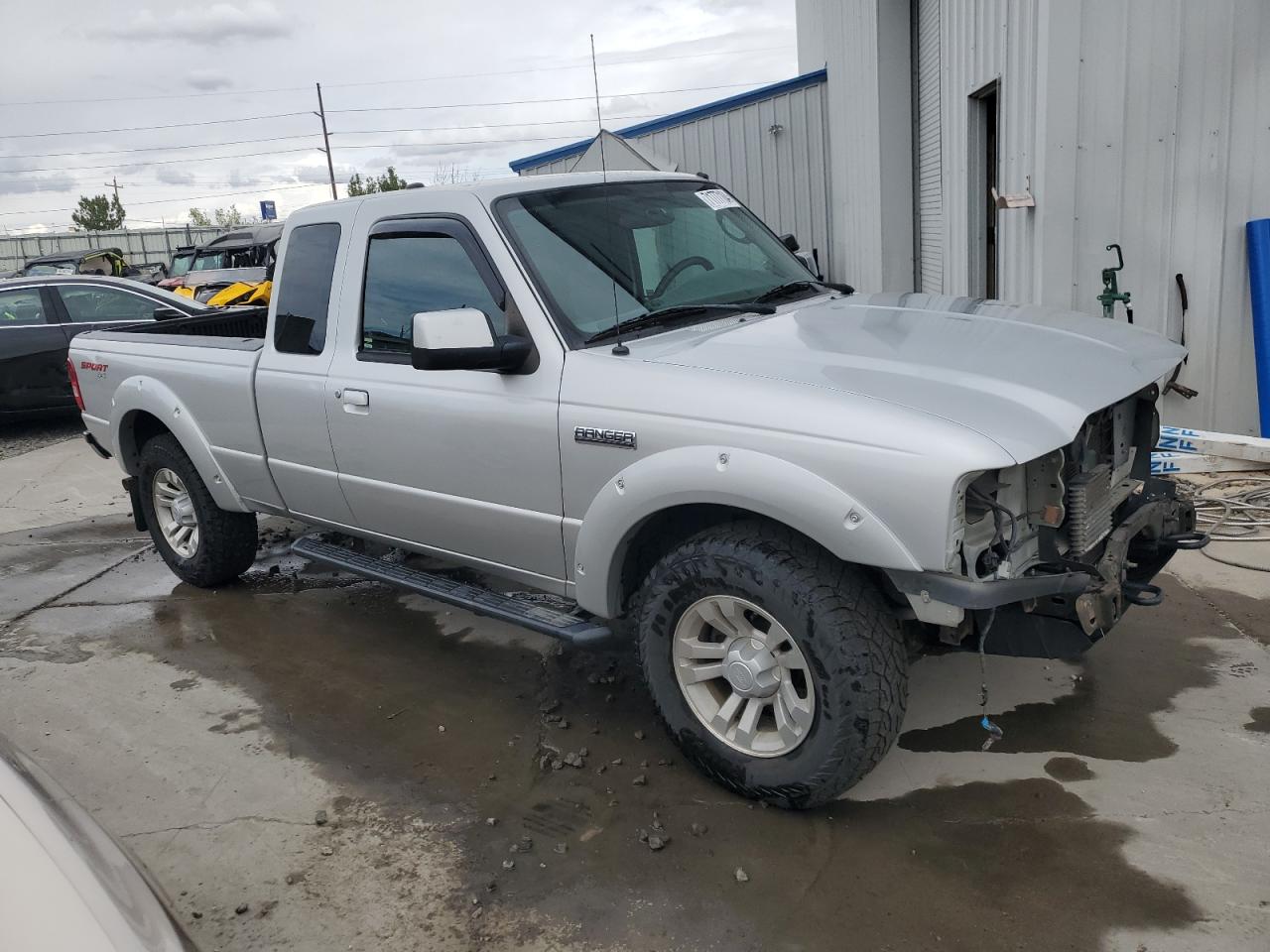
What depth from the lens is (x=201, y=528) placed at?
5.57 metres

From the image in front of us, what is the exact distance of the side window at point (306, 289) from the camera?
4.53 meters

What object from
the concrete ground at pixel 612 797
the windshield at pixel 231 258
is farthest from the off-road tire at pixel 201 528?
the windshield at pixel 231 258

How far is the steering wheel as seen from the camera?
392cm

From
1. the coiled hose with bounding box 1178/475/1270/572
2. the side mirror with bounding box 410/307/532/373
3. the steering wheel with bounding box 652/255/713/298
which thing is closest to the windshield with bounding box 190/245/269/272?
the steering wheel with bounding box 652/255/713/298

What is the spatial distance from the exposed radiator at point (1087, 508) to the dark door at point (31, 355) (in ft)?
33.4

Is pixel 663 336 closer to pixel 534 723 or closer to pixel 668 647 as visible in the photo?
pixel 668 647

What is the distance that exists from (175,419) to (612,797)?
10.6 feet

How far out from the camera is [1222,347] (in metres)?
6.45

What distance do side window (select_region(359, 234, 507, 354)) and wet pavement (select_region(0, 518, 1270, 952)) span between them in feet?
4.89

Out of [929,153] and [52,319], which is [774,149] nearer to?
[929,153]

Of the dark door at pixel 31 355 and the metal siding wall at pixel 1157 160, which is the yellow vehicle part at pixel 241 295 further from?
the metal siding wall at pixel 1157 160

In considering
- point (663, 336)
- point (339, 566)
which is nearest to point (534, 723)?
point (339, 566)

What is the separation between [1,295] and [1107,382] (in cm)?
1100

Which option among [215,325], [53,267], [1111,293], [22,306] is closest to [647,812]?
[215,325]
